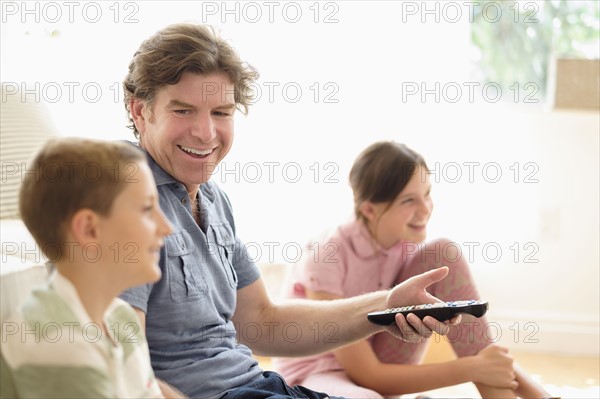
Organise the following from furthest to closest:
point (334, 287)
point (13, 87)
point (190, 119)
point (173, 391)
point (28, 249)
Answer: point (13, 87) < point (334, 287) < point (28, 249) < point (190, 119) < point (173, 391)

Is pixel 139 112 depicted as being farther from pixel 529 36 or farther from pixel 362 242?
pixel 529 36

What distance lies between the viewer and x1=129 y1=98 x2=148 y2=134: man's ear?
152 centimetres

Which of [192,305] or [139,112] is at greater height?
[139,112]

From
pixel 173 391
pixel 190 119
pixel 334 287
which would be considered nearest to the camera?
pixel 173 391

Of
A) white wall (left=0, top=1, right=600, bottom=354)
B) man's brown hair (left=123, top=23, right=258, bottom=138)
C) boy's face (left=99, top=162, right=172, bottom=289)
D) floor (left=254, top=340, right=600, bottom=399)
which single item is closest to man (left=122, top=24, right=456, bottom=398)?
man's brown hair (left=123, top=23, right=258, bottom=138)

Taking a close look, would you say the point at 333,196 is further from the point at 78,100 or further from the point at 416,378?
the point at 416,378

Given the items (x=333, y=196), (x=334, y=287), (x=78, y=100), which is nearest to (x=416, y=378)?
(x=334, y=287)

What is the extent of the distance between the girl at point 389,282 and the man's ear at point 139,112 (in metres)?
0.67

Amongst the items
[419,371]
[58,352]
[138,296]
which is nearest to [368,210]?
[419,371]

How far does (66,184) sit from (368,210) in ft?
4.04

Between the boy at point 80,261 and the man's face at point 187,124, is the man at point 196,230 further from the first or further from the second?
the boy at point 80,261

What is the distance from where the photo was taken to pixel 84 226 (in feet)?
3.37

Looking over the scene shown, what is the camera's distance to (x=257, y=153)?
315 centimetres

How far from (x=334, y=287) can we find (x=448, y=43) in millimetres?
1375
